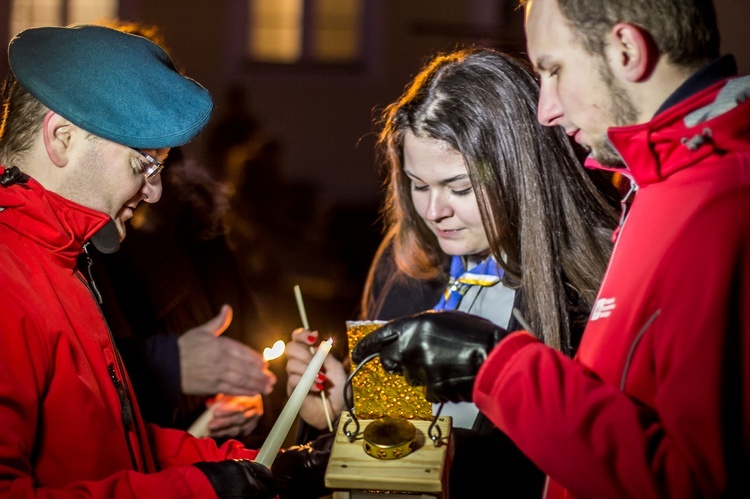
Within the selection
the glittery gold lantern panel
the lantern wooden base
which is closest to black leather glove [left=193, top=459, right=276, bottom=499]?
the lantern wooden base

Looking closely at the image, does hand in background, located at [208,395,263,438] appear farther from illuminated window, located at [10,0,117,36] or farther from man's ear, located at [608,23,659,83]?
illuminated window, located at [10,0,117,36]

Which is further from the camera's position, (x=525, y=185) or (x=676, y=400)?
(x=525, y=185)

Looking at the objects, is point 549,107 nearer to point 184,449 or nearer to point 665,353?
point 665,353

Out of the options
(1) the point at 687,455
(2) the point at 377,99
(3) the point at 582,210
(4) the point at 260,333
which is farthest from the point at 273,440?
(2) the point at 377,99

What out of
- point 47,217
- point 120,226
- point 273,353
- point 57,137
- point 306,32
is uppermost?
point 57,137

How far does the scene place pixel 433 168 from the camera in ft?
9.04

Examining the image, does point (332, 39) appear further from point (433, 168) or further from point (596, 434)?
point (596, 434)

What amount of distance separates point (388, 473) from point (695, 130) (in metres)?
0.99

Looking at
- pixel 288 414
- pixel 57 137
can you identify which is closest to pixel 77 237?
pixel 57 137

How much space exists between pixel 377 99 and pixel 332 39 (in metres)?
1.18

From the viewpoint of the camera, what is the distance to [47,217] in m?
1.94

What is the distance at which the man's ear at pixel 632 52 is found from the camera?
169cm

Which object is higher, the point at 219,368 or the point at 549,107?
the point at 549,107

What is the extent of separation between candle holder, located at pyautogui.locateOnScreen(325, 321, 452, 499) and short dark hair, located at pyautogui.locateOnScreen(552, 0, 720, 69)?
97 cm
